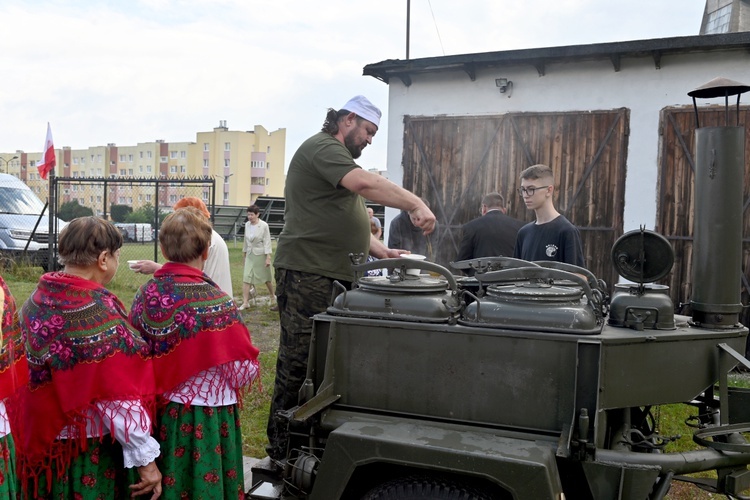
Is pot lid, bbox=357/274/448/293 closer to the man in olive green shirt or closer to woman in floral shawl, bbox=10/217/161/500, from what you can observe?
the man in olive green shirt

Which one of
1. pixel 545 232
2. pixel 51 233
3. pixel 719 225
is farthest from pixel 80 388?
pixel 51 233

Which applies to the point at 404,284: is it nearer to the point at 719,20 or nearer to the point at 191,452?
the point at 191,452

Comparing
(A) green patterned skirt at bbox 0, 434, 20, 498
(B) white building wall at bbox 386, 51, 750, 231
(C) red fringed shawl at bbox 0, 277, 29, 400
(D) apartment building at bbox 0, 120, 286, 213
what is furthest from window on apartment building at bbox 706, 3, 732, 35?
(D) apartment building at bbox 0, 120, 286, 213

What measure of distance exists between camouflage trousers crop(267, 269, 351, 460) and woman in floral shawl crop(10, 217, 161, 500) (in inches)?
45.7

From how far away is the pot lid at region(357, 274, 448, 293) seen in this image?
3.01 m

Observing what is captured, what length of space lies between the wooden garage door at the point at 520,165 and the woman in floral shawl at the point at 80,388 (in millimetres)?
6830

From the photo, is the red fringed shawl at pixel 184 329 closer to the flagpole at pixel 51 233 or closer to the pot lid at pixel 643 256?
the pot lid at pixel 643 256

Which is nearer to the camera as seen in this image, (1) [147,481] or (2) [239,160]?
(1) [147,481]

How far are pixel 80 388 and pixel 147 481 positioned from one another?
44cm

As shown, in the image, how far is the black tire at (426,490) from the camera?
261 cm

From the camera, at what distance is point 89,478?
102 inches

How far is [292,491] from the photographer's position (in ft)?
9.95

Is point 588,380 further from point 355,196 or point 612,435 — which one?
point 355,196

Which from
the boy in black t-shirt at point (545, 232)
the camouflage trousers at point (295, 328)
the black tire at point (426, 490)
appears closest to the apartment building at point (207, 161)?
the boy in black t-shirt at point (545, 232)
